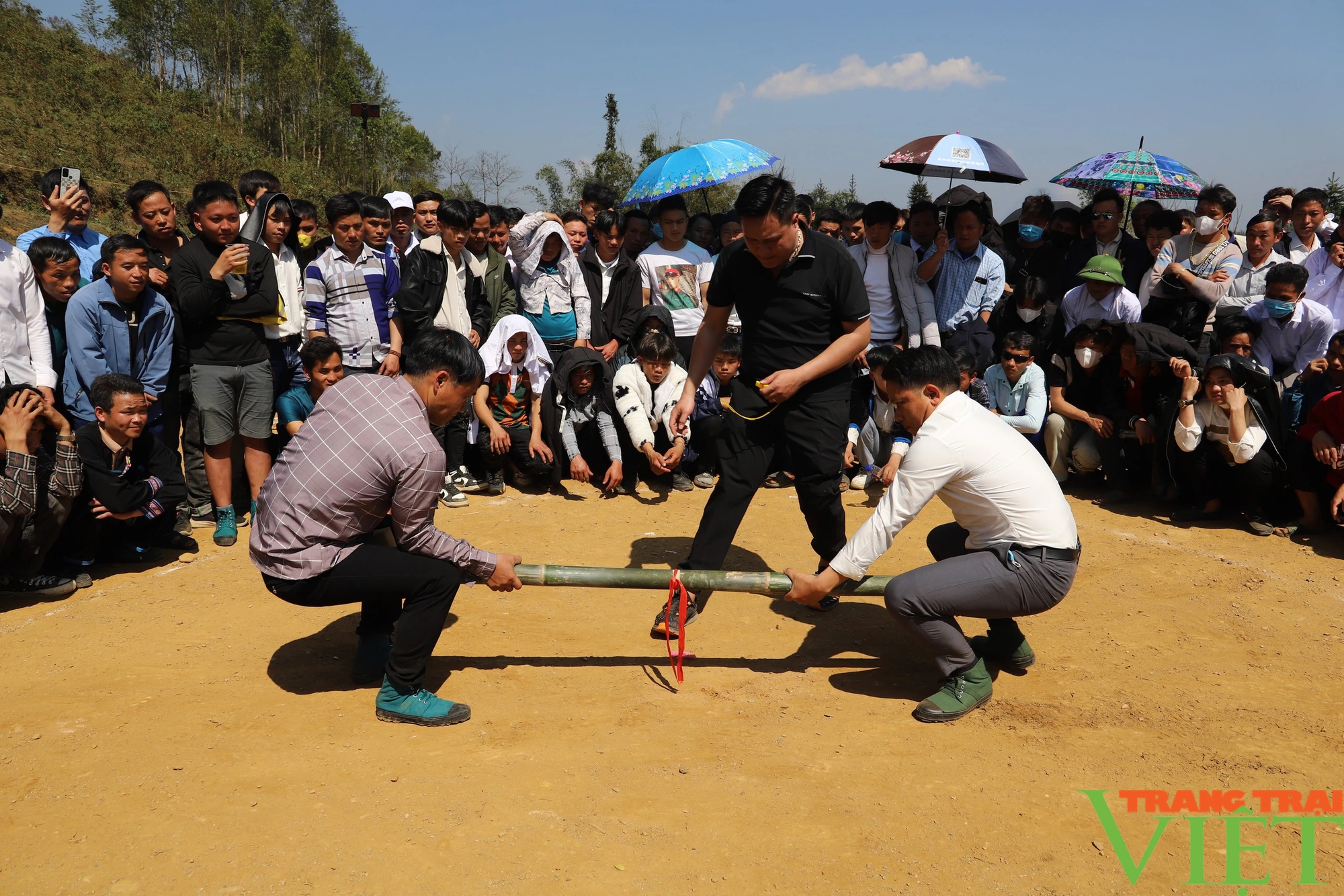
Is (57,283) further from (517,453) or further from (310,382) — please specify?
(517,453)

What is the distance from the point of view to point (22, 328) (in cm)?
517

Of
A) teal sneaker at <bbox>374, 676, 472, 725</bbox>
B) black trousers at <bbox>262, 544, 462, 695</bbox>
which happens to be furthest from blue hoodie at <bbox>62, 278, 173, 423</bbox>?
Result: teal sneaker at <bbox>374, 676, 472, 725</bbox>

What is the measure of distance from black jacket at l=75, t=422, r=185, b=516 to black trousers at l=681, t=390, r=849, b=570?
3.28 metres

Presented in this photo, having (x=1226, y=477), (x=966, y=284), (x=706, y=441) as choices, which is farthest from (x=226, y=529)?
(x=1226, y=477)

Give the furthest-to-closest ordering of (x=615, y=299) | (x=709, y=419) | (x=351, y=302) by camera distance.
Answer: (x=615, y=299)
(x=709, y=419)
(x=351, y=302)

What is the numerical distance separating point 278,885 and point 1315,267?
8025 millimetres

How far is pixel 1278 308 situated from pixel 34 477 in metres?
8.05

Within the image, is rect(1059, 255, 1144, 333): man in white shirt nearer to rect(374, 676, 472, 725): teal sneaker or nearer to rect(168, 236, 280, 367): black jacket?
rect(374, 676, 472, 725): teal sneaker

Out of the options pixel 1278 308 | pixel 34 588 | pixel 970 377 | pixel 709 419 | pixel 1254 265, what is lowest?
pixel 34 588

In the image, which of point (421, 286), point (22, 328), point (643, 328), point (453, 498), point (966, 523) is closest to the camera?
point (966, 523)

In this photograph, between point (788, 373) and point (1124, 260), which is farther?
point (1124, 260)

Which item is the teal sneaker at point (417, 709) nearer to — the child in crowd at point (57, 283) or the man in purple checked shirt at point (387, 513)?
Answer: the man in purple checked shirt at point (387, 513)

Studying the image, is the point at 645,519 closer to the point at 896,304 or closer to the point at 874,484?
the point at 874,484

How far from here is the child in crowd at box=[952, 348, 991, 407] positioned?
6.86m
